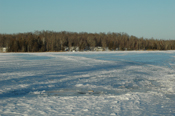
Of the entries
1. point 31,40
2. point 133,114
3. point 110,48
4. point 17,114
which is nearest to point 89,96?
point 133,114

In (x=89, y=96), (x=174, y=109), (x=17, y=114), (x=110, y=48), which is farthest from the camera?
(x=110, y=48)

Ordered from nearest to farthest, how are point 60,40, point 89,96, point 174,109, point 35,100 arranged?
1. point 174,109
2. point 35,100
3. point 89,96
4. point 60,40

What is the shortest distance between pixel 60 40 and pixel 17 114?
10517cm

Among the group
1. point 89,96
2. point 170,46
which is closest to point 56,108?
point 89,96

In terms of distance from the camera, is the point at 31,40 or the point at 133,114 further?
the point at 31,40

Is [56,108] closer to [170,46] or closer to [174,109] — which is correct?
[174,109]

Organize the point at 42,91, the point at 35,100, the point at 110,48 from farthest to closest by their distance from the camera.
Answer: the point at 110,48 → the point at 42,91 → the point at 35,100

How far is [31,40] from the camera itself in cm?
8662

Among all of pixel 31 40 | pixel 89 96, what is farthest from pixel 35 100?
pixel 31 40

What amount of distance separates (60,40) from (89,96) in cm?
10376

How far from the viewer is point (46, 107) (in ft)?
15.3

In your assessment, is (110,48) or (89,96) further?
(110,48)

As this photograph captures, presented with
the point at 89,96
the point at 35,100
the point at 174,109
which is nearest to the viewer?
the point at 174,109

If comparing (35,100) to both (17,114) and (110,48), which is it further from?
(110,48)
